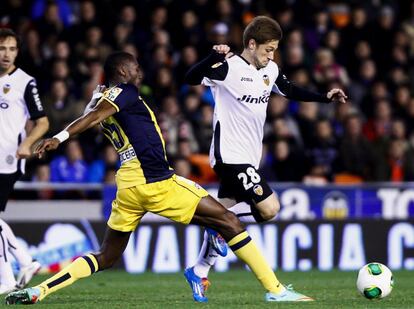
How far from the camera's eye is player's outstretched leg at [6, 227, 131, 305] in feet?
28.2

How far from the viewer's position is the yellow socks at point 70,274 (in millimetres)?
8688

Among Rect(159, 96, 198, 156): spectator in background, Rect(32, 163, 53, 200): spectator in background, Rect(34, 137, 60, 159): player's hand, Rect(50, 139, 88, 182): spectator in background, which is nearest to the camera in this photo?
Rect(34, 137, 60, 159): player's hand

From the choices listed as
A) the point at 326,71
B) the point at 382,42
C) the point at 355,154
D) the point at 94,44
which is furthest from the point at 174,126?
the point at 382,42

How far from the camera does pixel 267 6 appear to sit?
1892 cm

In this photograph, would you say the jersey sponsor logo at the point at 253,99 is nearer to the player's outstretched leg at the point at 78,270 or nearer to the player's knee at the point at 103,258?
the player's outstretched leg at the point at 78,270

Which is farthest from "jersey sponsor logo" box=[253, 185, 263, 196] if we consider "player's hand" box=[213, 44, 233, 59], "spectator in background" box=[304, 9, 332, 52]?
"spectator in background" box=[304, 9, 332, 52]

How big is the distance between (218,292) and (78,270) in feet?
6.81

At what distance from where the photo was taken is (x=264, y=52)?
9.58m

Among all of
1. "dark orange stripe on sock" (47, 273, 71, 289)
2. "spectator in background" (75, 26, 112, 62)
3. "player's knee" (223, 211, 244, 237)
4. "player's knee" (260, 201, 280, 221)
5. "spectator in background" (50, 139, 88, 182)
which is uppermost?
"spectator in background" (75, 26, 112, 62)

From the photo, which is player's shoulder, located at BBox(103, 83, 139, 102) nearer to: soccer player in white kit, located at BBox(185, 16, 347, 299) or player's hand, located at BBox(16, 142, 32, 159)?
soccer player in white kit, located at BBox(185, 16, 347, 299)

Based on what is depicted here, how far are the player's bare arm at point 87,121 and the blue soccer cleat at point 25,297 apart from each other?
46.4 inches

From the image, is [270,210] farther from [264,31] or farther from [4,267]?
[4,267]

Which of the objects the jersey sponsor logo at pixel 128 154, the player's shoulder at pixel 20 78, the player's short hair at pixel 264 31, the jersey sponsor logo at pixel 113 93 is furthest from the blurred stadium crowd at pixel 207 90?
the jersey sponsor logo at pixel 113 93

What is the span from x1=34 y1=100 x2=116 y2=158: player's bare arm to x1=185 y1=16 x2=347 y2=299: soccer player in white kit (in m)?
1.24
